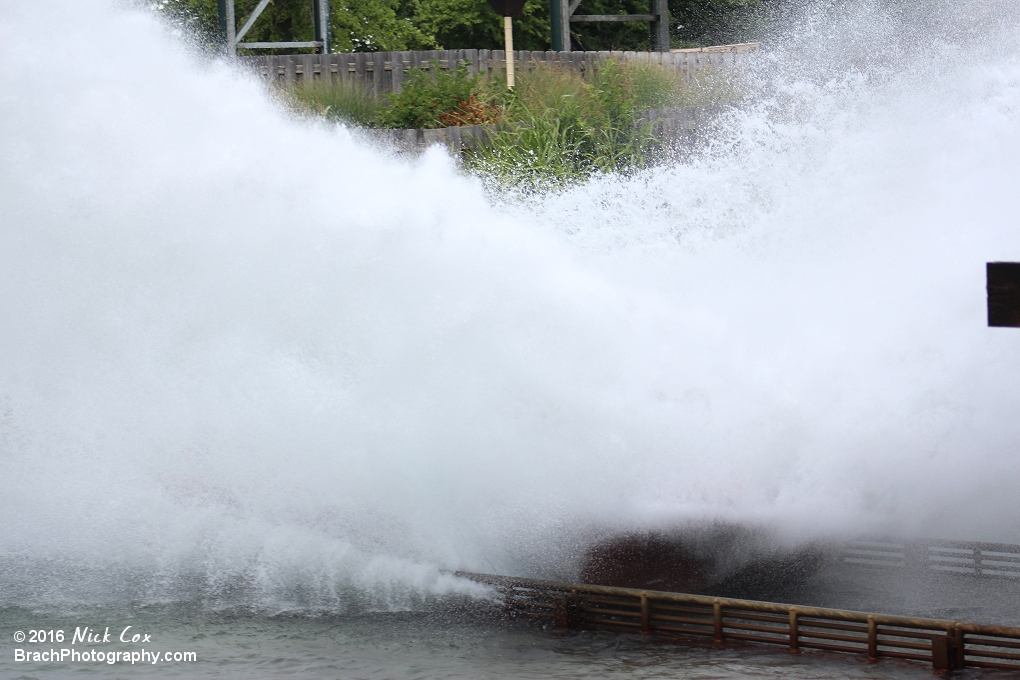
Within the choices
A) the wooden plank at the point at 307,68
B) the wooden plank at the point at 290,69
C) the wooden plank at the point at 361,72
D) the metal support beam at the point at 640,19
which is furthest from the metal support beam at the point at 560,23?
the wooden plank at the point at 290,69

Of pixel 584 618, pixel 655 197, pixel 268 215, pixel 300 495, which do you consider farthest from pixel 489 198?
pixel 584 618

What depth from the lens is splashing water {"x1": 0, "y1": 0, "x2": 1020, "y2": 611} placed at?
1040 centimetres

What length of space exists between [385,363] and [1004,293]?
17.7ft

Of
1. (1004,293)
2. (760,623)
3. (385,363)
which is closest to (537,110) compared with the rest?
(385,363)

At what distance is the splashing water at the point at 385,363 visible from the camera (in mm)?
10398

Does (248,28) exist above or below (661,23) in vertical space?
below

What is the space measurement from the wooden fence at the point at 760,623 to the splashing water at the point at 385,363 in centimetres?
82

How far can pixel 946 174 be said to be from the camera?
12828 mm

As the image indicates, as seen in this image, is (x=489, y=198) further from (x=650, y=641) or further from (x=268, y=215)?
(x=650, y=641)

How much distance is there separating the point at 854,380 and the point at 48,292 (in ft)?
23.9

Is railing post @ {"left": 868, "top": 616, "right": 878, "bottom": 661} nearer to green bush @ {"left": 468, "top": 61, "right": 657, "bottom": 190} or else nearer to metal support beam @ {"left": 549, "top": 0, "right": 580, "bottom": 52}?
green bush @ {"left": 468, "top": 61, "right": 657, "bottom": 190}

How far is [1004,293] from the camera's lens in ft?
24.5

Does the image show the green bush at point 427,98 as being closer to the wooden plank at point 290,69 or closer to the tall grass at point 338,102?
the tall grass at point 338,102

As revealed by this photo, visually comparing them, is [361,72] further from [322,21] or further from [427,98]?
[322,21]
